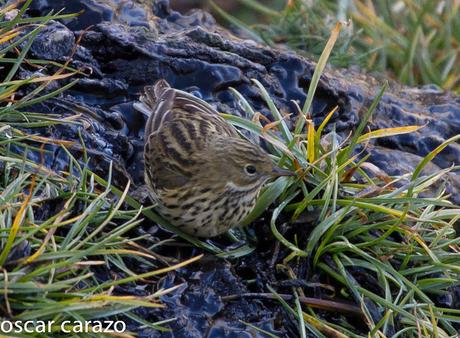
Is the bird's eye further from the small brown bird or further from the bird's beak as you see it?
the bird's beak

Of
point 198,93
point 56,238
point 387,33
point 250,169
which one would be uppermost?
point 250,169

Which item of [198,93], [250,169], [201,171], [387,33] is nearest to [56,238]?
[201,171]

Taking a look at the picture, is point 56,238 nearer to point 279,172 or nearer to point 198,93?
point 279,172

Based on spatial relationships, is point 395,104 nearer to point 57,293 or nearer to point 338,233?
point 338,233

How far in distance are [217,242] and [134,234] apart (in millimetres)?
556

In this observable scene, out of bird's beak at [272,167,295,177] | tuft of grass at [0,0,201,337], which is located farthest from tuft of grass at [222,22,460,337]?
tuft of grass at [0,0,201,337]

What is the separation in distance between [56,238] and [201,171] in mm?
1215

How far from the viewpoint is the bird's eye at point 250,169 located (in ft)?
18.2

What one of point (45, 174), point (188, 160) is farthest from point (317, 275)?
point (45, 174)

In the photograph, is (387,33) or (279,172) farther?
(387,33)

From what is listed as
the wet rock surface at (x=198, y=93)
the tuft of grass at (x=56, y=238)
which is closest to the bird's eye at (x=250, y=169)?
the wet rock surface at (x=198, y=93)

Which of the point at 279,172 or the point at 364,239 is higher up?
the point at 279,172

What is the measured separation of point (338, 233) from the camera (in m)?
5.59

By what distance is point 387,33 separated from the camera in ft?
30.6
